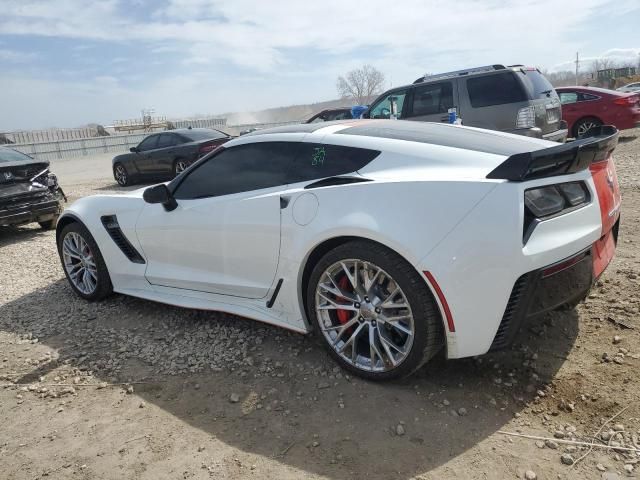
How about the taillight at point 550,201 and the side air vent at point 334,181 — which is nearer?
the taillight at point 550,201

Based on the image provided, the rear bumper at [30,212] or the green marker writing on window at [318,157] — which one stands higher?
the green marker writing on window at [318,157]

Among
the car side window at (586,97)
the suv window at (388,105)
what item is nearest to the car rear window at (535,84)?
the suv window at (388,105)

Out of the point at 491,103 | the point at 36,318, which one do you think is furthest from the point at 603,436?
the point at 491,103

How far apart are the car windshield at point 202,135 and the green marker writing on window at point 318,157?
9991 mm

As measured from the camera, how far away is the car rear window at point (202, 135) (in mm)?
12719

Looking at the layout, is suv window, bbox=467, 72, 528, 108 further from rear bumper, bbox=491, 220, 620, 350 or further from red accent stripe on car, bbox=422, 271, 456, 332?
red accent stripe on car, bbox=422, 271, 456, 332

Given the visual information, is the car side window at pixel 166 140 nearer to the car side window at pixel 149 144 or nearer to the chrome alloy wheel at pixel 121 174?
the car side window at pixel 149 144

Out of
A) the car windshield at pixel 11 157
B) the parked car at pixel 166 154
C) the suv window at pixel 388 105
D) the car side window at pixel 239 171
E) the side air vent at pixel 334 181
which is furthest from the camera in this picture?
the parked car at pixel 166 154

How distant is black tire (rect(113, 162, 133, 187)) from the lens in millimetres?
13688

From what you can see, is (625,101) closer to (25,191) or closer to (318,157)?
(318,157)

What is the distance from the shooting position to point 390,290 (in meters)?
2.78

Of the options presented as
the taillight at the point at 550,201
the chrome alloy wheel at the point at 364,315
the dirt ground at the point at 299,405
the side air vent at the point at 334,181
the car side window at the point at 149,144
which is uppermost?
the car side window at the point at 149,144

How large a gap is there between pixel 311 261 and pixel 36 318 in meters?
2.86

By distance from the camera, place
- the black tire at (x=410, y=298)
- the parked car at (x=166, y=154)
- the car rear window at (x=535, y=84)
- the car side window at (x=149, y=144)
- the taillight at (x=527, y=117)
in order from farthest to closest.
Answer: the car side window at (x=149, y=144) < the parked car at (x=166, y=154) < the car rear window at (x=535, y=84) < the taillight at (x=527, y=117) < the black tire at (x=410, y=298)
